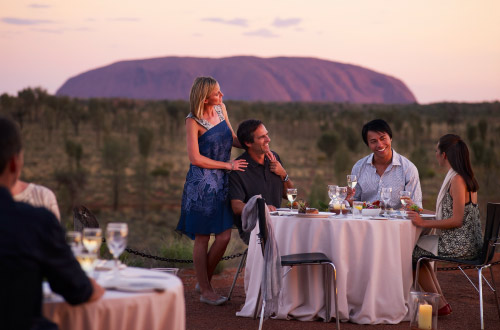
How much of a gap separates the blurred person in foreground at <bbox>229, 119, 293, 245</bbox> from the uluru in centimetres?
6342

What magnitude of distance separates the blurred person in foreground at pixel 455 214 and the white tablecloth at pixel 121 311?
2.93m

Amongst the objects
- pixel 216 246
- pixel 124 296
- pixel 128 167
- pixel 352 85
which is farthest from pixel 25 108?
pixel 352 85

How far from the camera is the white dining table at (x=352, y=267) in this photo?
5.06 metres

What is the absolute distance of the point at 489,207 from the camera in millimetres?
5148

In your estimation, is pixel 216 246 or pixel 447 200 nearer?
pixel 447 200

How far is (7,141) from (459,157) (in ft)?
12.3

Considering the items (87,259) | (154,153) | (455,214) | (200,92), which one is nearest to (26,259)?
(87,259)

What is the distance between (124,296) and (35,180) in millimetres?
18882

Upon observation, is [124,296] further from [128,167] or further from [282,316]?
[128,167]

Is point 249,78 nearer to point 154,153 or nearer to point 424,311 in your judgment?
point 154,153

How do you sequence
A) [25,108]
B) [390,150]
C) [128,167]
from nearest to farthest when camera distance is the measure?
[390,150], [128,167], [25,108]

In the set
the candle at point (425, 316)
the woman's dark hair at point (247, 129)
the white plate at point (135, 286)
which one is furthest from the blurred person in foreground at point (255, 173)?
the white plate at point (135, 286)

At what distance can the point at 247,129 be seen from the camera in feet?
18.6

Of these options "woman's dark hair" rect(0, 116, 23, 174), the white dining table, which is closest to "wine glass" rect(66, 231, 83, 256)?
"woman's dark hair" rect(0, 116, 23, 174)
